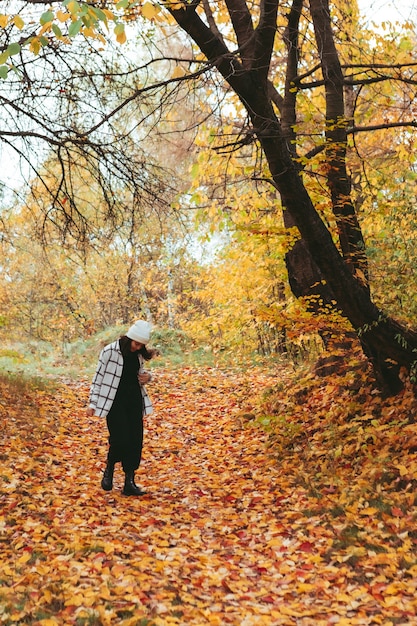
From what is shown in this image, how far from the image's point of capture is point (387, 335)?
6902 millimetres

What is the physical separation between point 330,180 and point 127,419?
12.5 feet

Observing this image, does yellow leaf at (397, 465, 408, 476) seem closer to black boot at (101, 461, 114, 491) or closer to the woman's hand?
the woman's hand

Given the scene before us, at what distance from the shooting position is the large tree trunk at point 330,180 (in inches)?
218

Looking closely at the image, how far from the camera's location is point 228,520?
577 centimetres

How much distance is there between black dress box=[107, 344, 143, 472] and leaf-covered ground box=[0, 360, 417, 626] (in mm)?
455

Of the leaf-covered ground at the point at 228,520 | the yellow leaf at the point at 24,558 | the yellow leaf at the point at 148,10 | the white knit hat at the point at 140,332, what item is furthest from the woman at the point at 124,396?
the yellow leaf at the point at 148,10

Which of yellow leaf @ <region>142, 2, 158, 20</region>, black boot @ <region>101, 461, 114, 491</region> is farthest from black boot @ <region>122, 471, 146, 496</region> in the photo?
yellow leaf @ <region>142, 2, 158, 20</region>

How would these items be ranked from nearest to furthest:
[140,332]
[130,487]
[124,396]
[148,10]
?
[148,10]
[140,332]
[124,396]
[130,487]

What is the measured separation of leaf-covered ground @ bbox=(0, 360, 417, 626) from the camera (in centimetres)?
389

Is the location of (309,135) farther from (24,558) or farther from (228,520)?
(24,558)

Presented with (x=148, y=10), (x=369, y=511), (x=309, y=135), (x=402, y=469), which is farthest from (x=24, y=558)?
(x=309, y=135)

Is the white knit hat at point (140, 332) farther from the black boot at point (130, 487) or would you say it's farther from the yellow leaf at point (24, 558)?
the yellow leaf at point (24, 558)

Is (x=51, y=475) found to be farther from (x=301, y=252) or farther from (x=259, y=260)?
(x=259, y=260)

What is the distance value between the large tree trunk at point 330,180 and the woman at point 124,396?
6.71 feet
